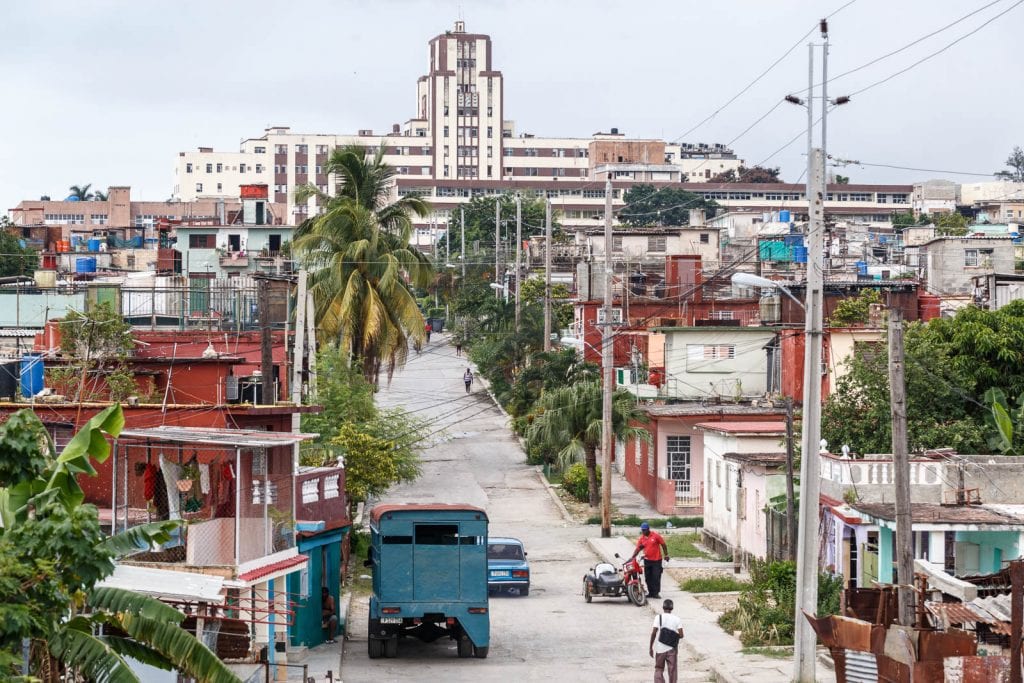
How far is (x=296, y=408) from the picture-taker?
1075 inches

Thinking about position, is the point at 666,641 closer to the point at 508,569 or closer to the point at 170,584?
the point at 170,584

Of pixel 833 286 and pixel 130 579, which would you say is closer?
pixel 130 579

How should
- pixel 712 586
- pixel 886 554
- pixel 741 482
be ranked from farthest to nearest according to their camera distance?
pixel 741 482, pixel 712 586, pixel 886 554

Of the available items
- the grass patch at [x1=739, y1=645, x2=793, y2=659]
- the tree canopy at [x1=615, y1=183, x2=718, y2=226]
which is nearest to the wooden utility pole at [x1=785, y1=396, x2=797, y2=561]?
the grass patch at [x1=739, y1=645, x2=793, y2=659]

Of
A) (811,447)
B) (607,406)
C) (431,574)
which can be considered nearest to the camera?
(811,447)

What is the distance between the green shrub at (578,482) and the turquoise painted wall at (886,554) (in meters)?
21.7

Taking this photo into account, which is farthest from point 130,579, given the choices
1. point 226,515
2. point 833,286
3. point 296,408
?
point 833,286

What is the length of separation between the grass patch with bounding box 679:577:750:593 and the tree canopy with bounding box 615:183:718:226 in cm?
11394

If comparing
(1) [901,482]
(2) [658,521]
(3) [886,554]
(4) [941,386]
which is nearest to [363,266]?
(2) [658,521]

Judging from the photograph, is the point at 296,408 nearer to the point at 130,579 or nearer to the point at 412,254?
the point at 130,579

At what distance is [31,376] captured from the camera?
28.9m

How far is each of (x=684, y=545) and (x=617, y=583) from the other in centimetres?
846

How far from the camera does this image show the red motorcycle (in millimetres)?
31234

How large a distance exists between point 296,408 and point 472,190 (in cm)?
14510
